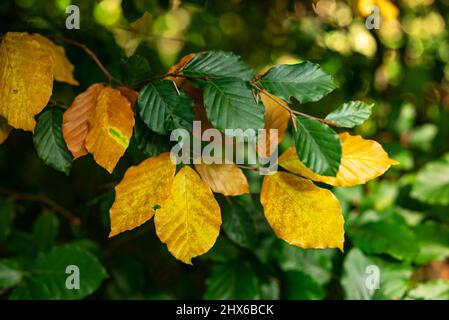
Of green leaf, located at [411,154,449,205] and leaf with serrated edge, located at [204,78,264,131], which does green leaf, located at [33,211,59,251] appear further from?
green leaf, located at [411,154,449,205]

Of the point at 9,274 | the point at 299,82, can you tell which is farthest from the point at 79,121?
the point at 9,274

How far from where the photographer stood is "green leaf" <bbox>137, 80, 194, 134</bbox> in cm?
54

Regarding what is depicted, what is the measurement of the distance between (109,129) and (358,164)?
0.35 m

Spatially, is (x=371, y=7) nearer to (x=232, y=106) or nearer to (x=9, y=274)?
(x=232, y=106)

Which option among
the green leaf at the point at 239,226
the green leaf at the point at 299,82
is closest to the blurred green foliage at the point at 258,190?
the green leaf at the point at 239,226

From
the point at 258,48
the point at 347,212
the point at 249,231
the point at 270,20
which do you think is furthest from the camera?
the point at 258,48

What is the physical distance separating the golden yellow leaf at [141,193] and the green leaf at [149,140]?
2cm

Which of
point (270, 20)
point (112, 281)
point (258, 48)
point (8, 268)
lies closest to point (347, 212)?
point (112, 281)

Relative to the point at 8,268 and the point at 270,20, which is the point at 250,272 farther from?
the point at 270,20

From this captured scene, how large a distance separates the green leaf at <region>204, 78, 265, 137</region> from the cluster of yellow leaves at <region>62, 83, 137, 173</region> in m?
0.12

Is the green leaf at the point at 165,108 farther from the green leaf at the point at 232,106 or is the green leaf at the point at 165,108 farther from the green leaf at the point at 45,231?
the green leaf at the point at 45,231

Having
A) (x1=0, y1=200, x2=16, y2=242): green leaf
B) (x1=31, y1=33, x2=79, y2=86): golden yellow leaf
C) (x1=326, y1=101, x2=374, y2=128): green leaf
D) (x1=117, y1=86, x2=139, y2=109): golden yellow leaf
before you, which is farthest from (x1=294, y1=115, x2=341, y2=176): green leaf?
(x1=0, y1=200, x2=16, y2=242): green leaf

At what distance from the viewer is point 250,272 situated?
0.89 m

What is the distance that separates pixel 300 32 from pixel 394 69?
Result: 1.55ft
